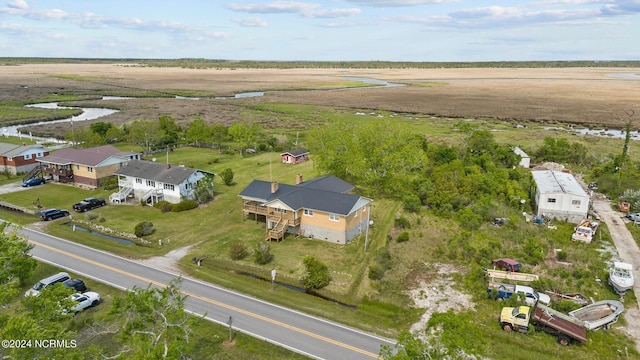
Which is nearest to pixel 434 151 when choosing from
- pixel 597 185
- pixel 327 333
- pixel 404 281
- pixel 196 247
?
pixel 597 185

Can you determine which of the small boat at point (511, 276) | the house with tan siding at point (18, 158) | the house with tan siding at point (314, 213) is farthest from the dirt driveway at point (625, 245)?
the house with tan siding at point (18, 158)

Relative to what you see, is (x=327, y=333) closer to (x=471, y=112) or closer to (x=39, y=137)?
(x=39, y=137)

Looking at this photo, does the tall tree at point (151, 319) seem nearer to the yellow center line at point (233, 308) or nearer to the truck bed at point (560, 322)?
the yellow center line at point (233, 308)

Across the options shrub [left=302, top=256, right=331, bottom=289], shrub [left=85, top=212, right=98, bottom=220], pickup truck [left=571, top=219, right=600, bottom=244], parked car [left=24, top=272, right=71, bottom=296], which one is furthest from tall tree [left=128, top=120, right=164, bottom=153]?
pickup truck [left=571, top=219, right=600, bottom=244]

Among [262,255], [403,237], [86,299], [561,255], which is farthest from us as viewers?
[403,237]

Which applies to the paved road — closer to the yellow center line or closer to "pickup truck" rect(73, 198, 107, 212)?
the yellow center line

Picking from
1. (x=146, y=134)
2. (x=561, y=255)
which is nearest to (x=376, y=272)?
(x=561, y=255)

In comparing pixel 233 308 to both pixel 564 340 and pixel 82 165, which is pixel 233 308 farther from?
pixel 82 165
